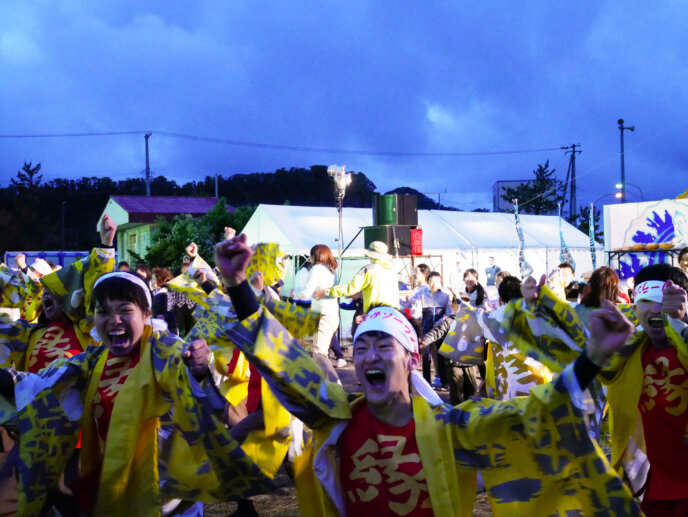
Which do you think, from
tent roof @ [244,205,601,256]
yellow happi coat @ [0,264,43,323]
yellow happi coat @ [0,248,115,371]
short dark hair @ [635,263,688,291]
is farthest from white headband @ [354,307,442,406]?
tent roof @ [244,205,601,256]

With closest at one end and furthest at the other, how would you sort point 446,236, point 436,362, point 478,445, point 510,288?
point 478,445, point 510,288, point 436,362, point 446,236

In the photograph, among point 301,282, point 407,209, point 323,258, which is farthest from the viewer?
point 407,209

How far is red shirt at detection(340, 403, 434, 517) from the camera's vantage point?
99.7 inches

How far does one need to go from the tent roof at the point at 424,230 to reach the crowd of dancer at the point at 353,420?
1306 centimetres

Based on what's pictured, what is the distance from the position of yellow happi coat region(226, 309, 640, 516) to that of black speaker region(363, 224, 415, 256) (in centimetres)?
1295

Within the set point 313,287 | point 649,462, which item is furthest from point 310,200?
point 649,462

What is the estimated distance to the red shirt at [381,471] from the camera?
2.53 meters

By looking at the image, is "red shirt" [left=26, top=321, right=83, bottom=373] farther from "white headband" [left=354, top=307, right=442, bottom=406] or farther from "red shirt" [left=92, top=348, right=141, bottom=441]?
"white headband" [left=354, top=307, right=442, bottom=406]

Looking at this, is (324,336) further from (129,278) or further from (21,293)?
(129,278)

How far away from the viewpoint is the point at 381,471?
8.47 feet

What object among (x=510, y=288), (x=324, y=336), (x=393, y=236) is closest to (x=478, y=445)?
(x=510, y=288)

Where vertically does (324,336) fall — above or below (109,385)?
below

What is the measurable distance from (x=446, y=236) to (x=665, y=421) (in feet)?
50.7

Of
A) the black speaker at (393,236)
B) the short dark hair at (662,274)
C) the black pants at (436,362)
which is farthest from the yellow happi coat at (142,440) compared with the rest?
the black speaker at (393,236)
